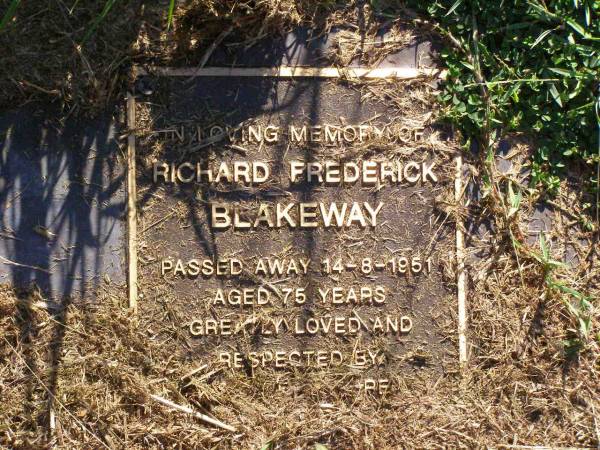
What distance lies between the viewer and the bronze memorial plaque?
2.71 metres

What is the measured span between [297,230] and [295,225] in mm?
25

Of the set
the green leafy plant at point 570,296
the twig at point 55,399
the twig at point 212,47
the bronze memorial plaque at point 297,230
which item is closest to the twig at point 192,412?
the bronze memorial plaque at point 297,230

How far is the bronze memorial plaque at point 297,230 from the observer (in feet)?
8.89

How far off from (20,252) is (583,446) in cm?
265

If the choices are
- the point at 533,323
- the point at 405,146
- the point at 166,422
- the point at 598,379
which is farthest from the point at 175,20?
the point at 598,379

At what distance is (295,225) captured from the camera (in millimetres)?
2748

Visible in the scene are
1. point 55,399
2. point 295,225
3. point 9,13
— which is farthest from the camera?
point 295,225

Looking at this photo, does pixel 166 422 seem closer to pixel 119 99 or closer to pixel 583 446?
pixel 119 99

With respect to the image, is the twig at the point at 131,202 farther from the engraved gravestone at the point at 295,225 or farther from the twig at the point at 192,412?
the twig at the point at 192,412

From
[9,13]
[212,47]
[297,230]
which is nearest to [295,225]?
[297,230]

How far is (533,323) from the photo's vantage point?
2.81m

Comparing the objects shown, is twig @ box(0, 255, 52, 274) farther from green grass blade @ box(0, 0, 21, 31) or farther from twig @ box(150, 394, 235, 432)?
green grass blade @ box(0, 0, 21, 31)

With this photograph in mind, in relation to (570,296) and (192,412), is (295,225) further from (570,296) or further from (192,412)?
(570,296)

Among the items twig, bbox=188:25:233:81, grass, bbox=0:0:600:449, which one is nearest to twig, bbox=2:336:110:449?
grass, bbox=0:0:600:449
